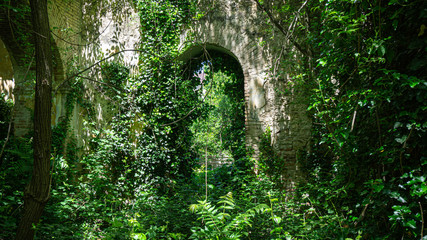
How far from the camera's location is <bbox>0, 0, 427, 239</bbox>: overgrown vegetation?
6.39ft

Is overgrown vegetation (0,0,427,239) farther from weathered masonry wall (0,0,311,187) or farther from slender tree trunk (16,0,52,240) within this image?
slender tree trunk (16,0,52,240)

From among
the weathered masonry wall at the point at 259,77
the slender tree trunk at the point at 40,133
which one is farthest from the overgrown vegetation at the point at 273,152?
the slender tree trunk at the point at 40,133

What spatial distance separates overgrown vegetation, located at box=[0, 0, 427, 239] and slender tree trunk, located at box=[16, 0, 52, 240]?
755 millimetres

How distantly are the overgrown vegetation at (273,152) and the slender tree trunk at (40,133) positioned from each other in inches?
29.7

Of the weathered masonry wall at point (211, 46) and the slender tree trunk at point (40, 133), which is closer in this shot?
the slender tree trunk at point (40, 133)

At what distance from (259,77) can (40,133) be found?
14.5 feet

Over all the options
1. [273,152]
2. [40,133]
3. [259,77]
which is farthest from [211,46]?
[40,133]

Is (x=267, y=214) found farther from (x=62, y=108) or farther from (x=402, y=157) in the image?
(x=62, y=108)

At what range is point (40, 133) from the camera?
2379mm

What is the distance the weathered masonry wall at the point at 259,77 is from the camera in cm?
526

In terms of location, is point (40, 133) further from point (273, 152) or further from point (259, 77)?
point (259, 77)

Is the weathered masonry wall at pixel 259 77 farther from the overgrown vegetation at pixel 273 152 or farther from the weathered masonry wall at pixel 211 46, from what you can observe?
the overgrown vegetation at pixel 273 152

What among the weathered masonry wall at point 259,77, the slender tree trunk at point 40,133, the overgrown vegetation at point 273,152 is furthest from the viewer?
the weathered masonry wall at point 259,77

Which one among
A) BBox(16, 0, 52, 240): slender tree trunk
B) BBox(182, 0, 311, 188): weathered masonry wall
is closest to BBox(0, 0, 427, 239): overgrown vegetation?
BBox(182, 0, 311, 188): weathered masonry wall
